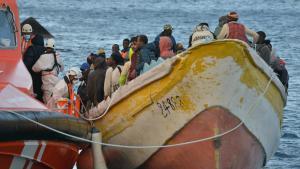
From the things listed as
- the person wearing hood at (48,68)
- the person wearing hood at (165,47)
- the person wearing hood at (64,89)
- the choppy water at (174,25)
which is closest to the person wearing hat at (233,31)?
the person wearing hood at (165,47)

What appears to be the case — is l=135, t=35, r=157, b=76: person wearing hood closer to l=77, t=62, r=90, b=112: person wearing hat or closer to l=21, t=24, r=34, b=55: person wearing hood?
l=77, t=62, r=90, b=112: person wearing hat

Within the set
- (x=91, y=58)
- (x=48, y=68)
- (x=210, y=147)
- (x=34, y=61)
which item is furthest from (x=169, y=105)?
(x=91, y=58)

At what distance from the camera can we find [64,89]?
1669 centimetres

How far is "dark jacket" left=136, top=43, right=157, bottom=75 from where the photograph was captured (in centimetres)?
1699

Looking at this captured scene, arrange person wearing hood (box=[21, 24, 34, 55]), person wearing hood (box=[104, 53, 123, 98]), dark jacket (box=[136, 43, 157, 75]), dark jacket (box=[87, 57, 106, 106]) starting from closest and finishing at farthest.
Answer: dark jacket (box=[136, 43, 157, 75])
person wearing hood (box=[104, 53, 123, 98])
dark jacket (box=[87, 57, 106, 106])
person wearing hood (box=[21, 24, 34, 55])

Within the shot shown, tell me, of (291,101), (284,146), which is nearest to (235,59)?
→ (284,146)

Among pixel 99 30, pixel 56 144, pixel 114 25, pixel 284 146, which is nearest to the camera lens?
pixel 56 144

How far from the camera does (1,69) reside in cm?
1563

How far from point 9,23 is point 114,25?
55.7 meters

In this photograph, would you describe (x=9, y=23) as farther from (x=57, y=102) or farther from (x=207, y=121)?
(x=207, y=121)

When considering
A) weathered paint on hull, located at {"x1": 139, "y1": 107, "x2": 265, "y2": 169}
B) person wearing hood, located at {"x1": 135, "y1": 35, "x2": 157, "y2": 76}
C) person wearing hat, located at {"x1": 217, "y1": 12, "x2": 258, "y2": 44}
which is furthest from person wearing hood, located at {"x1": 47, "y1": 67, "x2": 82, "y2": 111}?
person wearing hat, located at {"x1": 217, "y1": 12, "x2": 258, "y2": 44}

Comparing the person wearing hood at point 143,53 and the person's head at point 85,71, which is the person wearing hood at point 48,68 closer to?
the person wearing hood at point 143,53

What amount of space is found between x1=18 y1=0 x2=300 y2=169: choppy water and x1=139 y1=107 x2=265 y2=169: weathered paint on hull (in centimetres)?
588

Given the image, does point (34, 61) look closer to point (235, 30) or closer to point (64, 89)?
point (64, 89)
